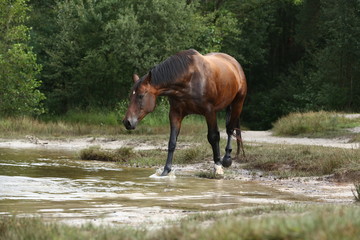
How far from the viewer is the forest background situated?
3381 centimetres

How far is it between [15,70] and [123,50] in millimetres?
5363

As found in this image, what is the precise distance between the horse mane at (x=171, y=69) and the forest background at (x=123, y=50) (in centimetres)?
1917

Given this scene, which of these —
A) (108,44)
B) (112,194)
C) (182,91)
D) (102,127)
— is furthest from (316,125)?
(108,44)

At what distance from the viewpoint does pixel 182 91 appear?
1230 cm

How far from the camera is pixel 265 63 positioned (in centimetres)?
5294

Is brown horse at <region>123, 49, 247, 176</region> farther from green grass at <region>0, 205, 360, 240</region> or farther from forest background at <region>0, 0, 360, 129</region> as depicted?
forest background at <region>0, 0, 360, 129</region>

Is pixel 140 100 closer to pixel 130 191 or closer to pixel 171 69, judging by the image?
pixel 171 69

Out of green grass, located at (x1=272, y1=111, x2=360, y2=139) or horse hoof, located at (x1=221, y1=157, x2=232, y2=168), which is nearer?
horse hoof, located at (x1=221, y1=157, x2=232, y2=168)

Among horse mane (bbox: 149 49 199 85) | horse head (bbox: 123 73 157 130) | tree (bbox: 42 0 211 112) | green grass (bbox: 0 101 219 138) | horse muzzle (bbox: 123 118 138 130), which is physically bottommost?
green grass (bbox: 0 101 219 138)

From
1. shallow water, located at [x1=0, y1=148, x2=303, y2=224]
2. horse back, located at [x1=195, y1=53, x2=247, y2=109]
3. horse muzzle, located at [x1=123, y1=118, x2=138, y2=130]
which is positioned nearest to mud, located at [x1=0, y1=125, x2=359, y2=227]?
shallow water, located at [x1=0, y1=148, x2=303, y2=224]

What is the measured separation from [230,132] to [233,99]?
28.1 inches

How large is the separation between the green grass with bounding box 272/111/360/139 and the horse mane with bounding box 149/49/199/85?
1105 centimetres

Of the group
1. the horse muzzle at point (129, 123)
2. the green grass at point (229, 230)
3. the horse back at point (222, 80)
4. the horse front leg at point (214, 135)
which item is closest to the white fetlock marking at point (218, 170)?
the horse front leg at point (214, 135)

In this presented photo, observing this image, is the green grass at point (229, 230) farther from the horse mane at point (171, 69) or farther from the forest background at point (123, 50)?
the forest background at point (123, 50)
